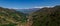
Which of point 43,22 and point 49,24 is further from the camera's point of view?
point 43,22

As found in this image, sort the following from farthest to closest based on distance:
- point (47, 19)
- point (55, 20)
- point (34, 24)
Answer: point (34, 24)
point (47, 19)
point (55, 20)

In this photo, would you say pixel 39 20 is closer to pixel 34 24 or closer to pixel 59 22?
pixel 34 24

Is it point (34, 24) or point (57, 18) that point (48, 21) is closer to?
point (57, 18)

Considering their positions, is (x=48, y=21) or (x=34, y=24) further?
(x=34, y=24)

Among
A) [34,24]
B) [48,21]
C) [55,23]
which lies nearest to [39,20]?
[34,24]

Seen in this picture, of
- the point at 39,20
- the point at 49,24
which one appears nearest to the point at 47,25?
the point at 49,24

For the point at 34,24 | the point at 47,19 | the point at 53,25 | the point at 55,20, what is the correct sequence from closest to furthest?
1. the point at 53,25
2. the point at 55,20
3. the point at 47,19
4. the point at 34,24

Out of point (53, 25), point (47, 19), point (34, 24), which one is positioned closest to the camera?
point (53, 25)

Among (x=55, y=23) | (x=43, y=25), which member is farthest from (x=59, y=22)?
(x=43, y=25)
